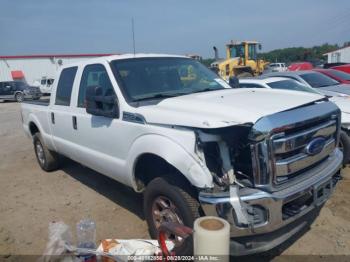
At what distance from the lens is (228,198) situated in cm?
267

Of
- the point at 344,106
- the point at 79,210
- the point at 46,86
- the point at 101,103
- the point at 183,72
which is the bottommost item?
the point at 79,210

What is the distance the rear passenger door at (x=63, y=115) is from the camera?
16.2ft

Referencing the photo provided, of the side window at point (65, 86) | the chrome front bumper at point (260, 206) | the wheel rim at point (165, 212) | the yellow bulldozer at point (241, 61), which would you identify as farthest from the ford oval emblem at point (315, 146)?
the yellow bulldozer at point (241, 61)

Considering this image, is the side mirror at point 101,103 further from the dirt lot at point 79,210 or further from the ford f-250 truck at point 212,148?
the dirt lot at point 79,210

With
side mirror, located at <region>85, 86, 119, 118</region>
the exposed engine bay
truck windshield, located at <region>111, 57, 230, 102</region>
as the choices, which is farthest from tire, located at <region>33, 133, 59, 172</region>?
the exposed engine bay

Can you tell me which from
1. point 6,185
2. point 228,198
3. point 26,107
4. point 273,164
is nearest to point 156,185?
point 228,198

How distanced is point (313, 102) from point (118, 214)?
2740 millimetres

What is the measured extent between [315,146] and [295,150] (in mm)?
290

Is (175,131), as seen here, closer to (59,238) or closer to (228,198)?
(228,198)

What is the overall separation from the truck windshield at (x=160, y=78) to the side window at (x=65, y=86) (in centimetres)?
113

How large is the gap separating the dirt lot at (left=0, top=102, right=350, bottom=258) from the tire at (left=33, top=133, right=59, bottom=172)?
0.45 ft

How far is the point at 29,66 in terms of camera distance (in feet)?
120

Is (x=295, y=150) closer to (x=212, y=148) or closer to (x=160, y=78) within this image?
(x=212, y=148)

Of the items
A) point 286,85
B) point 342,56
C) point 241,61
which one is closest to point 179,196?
point 286,85
